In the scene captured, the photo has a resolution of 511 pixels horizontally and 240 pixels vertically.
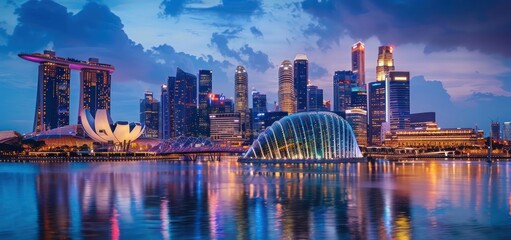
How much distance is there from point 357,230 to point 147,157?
149927 mm

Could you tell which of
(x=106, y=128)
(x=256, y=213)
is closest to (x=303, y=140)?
(x=106, y=128)

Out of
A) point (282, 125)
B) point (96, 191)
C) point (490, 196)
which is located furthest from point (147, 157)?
point (490, 196)

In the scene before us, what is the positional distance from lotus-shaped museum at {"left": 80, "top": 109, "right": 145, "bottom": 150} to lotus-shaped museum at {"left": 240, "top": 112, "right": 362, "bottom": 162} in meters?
66.7

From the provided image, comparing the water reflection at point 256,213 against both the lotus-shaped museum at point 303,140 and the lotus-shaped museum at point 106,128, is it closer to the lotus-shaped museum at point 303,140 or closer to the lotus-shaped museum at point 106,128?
the lotus-shaped museum at point 303,140

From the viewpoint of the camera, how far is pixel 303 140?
105562 millimetres

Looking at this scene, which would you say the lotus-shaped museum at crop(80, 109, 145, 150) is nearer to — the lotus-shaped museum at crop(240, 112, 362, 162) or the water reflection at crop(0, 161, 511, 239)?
the lotus-shaped museum at crop(240, 112, 362, 162)

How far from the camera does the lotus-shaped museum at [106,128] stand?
161m

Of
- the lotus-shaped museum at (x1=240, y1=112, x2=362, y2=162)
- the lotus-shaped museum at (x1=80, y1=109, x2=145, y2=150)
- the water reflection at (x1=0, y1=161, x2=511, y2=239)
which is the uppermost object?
the lotus-shaped museum at (x1=80, y1=109, x2=145, y2=150)

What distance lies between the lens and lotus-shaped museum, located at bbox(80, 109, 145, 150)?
16100 centimetres

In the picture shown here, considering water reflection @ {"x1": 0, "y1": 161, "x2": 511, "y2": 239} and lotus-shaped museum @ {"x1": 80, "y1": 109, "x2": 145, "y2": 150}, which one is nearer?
water reflection @ {"x1": 0, "y1": 161, "x2": 511, "y2": 239}

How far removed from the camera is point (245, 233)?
22484 millimetres

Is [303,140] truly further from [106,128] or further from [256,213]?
[256,213]

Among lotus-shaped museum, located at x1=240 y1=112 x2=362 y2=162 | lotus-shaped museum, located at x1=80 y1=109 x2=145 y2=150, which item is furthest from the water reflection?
lotus-shaped museum, located at x1=80 y1=109 x2=145 y2=150

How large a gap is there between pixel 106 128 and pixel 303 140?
76.7 m
